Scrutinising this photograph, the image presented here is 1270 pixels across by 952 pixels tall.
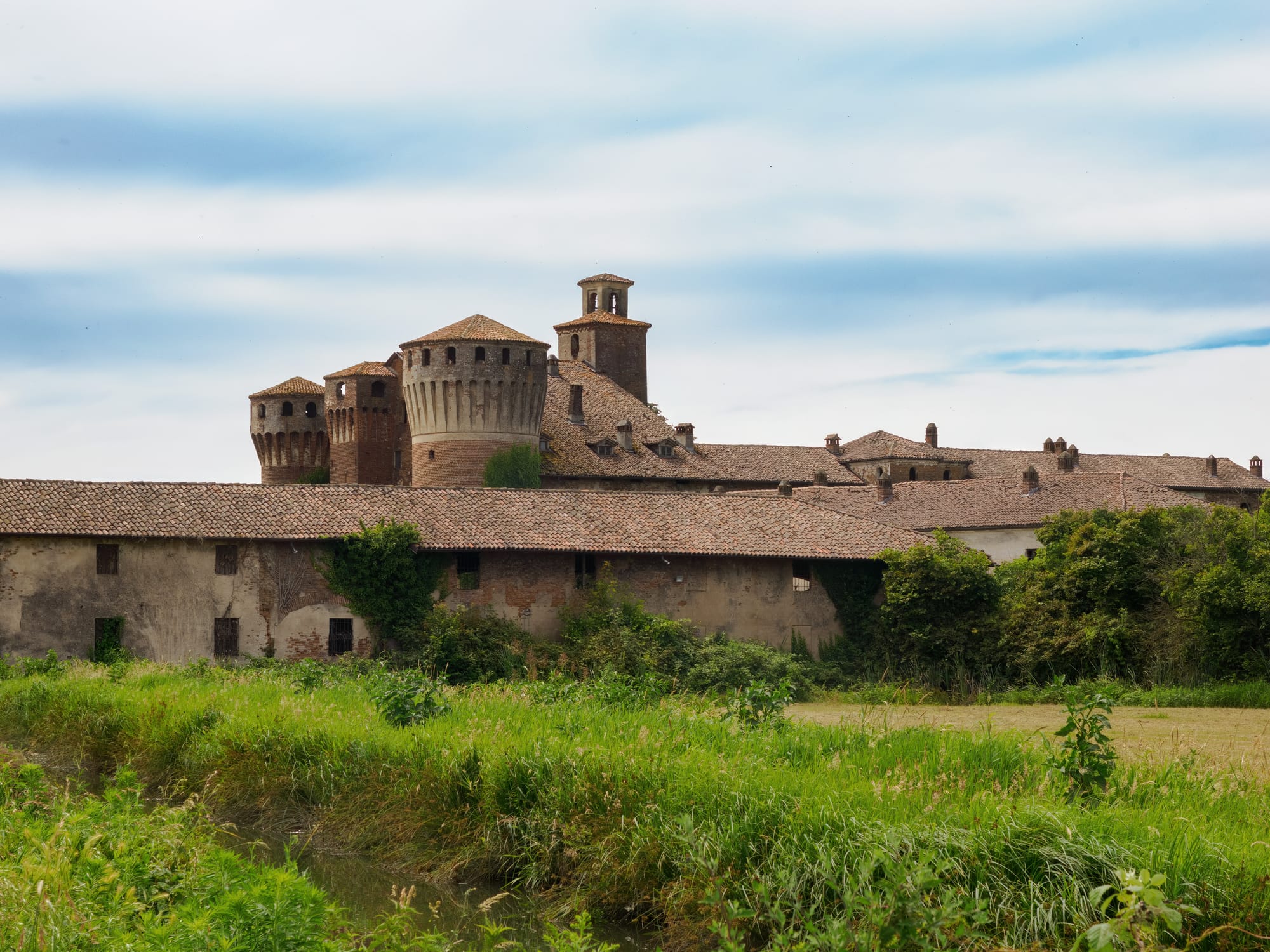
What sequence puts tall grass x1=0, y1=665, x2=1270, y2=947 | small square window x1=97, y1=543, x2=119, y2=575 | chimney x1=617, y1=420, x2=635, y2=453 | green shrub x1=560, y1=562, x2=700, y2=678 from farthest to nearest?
chimney x1=617, y1=420, x2=635, y2=453 → small square window x1=97, y1=543, x2=119, y2=575 → green shrub x1=560, y1=562, x2=700, y2=678 → tall grass x1=0, y1=665, x2=1270, y2=947

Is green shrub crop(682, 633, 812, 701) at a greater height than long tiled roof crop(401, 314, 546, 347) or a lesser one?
lesser

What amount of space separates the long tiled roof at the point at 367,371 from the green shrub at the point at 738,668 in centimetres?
2594

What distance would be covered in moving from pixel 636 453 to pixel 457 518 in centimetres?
2368

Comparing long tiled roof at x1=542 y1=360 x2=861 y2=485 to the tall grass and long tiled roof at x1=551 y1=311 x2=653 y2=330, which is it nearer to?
long tiled roof at x1=551 y1=311 x2=653 y2=330

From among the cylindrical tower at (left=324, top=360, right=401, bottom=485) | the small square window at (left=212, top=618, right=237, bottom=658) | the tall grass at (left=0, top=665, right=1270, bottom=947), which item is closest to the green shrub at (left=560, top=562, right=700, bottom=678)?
the small square window at (left=212, top=618, right=237, bottom=658)

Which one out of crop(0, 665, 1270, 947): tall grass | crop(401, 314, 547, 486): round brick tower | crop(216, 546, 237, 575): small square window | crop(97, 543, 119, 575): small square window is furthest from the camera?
crop(401, 314, 547, 486): round brick tower

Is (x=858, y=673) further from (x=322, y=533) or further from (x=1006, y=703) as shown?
(x=322, y=533)

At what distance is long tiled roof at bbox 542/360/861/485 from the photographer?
51438 mm

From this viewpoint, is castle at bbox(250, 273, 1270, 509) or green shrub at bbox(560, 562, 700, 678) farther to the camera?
castle at bbox(250, 273, 1270, 509)

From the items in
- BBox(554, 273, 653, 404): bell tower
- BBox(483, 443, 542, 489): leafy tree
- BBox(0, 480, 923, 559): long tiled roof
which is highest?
BBox(554, 273, 653, 404): bell tower

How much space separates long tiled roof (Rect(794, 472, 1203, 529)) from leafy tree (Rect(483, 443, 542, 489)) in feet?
29.7

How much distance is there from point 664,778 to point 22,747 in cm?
1143

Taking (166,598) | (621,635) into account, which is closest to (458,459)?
(166,598)

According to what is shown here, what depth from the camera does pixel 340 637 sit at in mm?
28562
